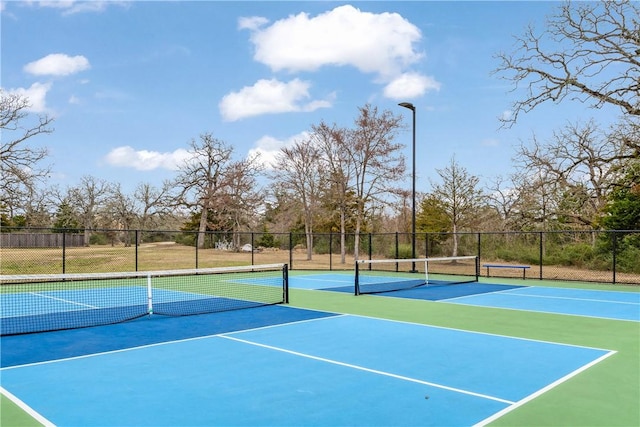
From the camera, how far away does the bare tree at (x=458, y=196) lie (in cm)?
3127

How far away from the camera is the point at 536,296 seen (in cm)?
1442

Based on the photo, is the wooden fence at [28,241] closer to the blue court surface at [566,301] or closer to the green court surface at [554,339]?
the green court surface at [554,339]

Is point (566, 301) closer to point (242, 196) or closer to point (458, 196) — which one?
point (458, 196)

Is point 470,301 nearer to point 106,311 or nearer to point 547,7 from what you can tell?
point 106,311

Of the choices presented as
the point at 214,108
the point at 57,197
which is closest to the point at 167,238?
the point at 57,197

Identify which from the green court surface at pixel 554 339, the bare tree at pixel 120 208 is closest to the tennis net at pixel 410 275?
the green court surface at pixel 554 339

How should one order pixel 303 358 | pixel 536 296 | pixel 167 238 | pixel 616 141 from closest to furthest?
pixel 303 358 < pixel 536 296 < pixel 616 141 < pixel 167 238

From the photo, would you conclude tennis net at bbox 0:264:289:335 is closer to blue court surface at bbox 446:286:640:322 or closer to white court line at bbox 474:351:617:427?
blue court surface at bbox 446:286:640:322

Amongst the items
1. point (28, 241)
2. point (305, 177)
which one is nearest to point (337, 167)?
point (305, 177)

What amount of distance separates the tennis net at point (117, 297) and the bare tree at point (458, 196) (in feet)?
51.6

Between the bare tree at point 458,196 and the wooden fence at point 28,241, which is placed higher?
the bare tree at point 458,196

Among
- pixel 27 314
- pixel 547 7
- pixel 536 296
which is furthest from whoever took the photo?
pixel 547 7

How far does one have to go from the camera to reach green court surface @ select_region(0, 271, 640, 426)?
4.77 metres

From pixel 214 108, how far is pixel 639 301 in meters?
24.9
